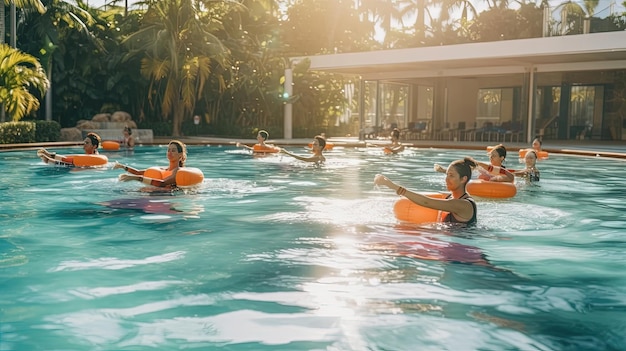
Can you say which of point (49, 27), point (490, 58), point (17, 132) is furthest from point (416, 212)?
point (49, 27)

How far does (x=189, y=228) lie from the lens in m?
7.50

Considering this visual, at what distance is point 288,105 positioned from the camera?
2867 centimetres

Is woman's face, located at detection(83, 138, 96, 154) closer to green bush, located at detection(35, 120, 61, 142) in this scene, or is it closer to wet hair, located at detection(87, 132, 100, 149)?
wet hair, located at detection(87, 132, 100, 149)

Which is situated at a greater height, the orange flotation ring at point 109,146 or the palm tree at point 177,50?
the palm tree at point 177,50

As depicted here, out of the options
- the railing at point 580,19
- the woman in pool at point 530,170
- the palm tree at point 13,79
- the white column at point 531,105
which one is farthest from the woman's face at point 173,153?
the white column at point 531,105

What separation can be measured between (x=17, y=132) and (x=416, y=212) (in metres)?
17.6

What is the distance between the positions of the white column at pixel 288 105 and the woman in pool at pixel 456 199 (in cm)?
2145

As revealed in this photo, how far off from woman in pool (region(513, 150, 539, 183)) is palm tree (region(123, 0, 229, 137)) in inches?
699

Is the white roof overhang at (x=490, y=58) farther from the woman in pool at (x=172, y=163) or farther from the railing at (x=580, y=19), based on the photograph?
the woman in pool at (x=172, y=163)

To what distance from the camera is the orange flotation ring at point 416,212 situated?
7.07 m

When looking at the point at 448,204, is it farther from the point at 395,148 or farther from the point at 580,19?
the point at 580,19

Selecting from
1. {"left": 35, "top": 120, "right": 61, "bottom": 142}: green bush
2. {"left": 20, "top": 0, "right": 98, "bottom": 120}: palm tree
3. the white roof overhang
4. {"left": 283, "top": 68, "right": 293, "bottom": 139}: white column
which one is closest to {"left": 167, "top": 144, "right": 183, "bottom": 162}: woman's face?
the white roof overhang

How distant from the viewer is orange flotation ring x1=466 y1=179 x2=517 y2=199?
368 inches

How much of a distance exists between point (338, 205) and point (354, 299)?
4828 millimetres
